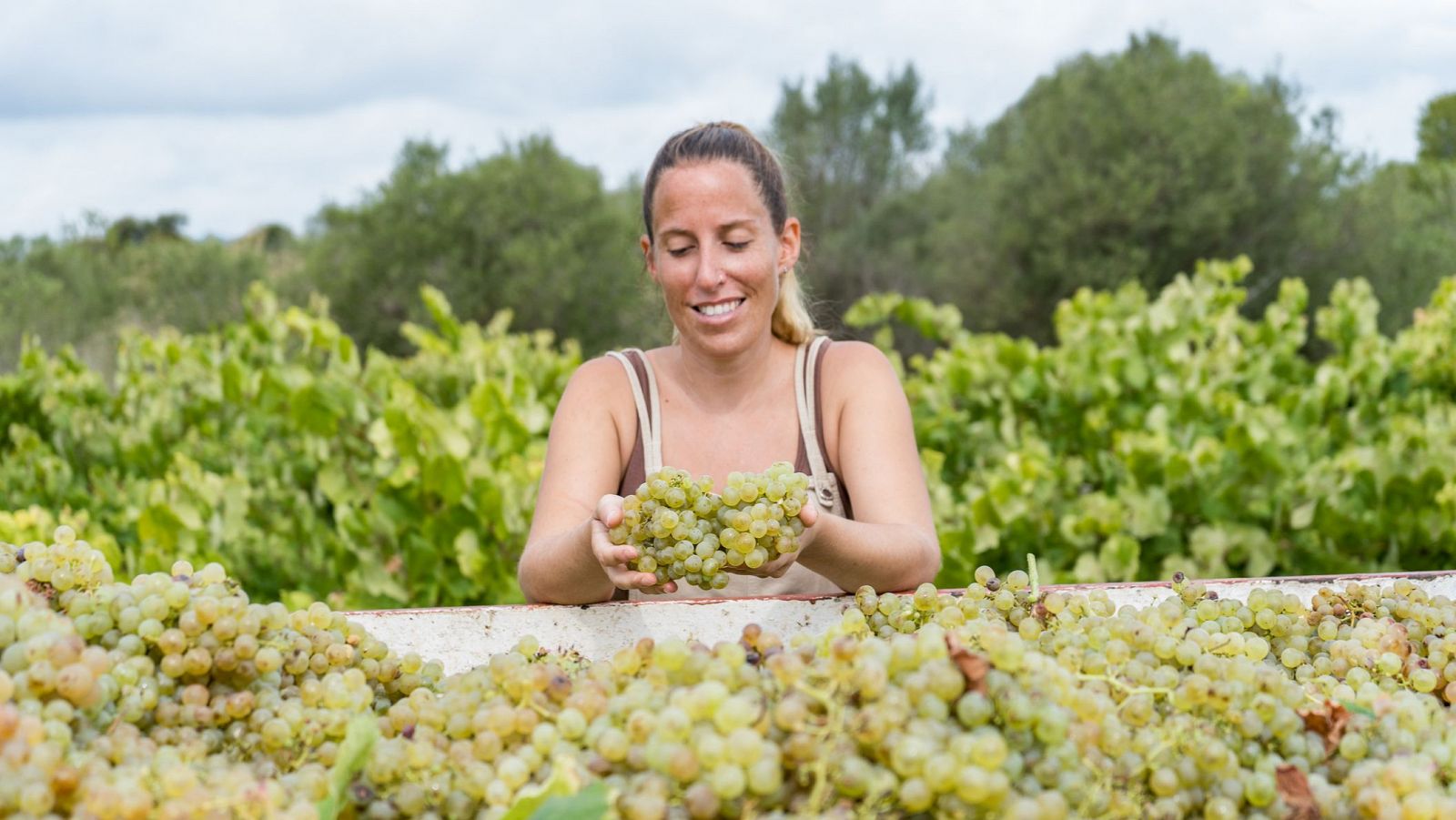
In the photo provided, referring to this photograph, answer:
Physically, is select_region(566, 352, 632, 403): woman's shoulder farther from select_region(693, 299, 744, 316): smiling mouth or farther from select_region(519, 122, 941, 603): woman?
select_region(693, 299, 744, 316): smiling mouth

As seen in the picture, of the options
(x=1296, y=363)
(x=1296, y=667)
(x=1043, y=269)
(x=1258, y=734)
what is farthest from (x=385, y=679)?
(x=1043, y=269)

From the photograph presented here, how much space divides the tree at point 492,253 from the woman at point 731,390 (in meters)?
26.6

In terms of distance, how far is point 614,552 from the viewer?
5.85 feet

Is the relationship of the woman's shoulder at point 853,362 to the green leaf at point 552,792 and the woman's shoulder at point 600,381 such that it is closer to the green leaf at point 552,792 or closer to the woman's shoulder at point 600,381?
the woman's shoulder at point 600,381

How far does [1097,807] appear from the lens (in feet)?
3.42

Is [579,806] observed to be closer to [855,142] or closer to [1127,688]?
[1127,688]

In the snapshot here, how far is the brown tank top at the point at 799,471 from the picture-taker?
8.63 ft

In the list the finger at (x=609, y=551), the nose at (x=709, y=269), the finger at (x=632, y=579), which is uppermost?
the nose at (x=709, y=269)

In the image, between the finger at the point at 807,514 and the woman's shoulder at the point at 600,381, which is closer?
the finger at the point at 807,514

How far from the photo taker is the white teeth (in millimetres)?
2533

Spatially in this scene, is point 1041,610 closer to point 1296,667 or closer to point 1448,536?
point 1296,667

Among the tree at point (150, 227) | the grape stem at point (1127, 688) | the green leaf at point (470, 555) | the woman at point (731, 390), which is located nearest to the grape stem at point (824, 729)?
the grape stem at point (1127, 688)

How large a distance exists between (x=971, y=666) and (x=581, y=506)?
1.55 metres

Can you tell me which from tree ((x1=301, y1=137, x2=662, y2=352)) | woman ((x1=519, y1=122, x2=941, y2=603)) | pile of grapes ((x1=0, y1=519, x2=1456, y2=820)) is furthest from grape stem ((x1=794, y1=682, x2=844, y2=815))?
tree ((x1=301, y1=137, x2=662, y2=352))
